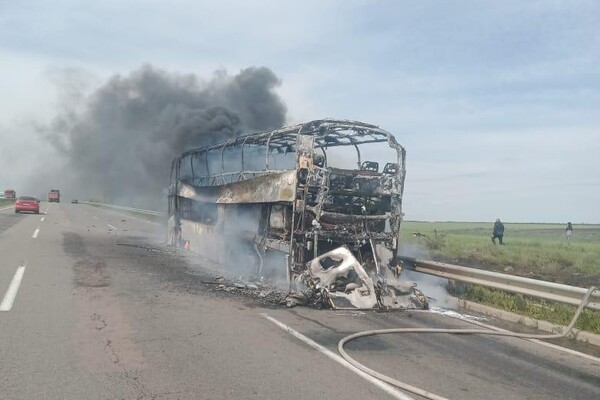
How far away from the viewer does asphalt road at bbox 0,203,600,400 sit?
455cm

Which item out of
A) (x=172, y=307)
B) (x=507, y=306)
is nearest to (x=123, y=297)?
(x=172, y=307)

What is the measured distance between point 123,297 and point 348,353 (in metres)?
4.42

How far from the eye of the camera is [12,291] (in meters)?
8.64

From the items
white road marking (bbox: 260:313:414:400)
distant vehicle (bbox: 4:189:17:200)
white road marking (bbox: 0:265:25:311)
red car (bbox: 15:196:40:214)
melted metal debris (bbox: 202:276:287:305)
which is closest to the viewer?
white road marking (bbox: 260:313:414:400)

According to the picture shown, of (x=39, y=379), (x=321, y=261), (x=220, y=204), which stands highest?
(x=220, y=204)

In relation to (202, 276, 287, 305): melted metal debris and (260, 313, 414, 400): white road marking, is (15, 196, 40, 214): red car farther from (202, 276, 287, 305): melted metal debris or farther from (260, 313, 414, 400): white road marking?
(260, 313, 414, 400): white road marking

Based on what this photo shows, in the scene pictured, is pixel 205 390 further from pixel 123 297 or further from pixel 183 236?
pixel 183 236

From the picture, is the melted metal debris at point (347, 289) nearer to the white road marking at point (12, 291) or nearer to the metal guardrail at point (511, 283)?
the metal guardrail at point (511, 283)

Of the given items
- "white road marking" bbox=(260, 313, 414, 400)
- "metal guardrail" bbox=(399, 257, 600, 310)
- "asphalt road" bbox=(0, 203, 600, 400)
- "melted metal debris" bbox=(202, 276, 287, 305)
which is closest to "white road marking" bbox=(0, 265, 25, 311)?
"asphalt road" bbox=(0, 203, 600, 400)

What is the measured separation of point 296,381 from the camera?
15.6 ft

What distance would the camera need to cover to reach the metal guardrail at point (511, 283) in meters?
7.33

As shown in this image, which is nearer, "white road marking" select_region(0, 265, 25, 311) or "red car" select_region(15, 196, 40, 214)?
"white road marking" select_region(0, 265, 25, 311)

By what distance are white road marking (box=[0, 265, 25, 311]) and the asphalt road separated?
7 centimetres

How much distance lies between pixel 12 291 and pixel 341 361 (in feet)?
19.9
